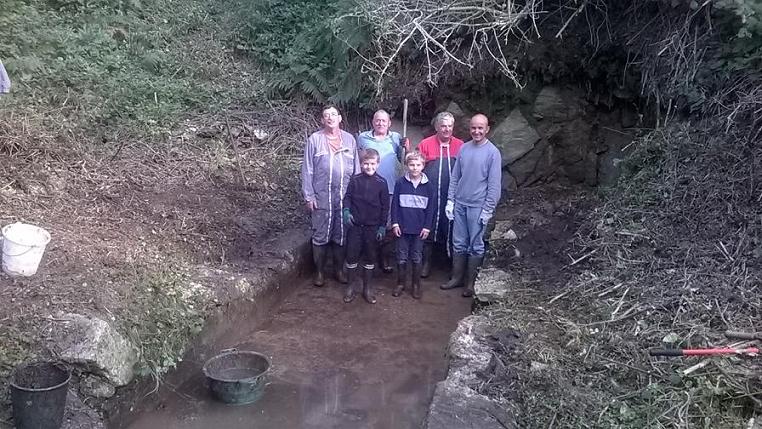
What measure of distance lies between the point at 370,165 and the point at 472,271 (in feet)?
5.13

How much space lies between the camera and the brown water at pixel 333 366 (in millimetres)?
5199

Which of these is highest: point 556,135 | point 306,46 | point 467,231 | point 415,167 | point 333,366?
point 306,46

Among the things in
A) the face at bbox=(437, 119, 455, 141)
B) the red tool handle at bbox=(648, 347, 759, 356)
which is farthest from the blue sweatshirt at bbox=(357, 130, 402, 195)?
the red tool handle at bbox=(648, 347, 759, 356)

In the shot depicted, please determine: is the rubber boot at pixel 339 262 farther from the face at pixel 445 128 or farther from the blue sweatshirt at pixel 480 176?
the face at pixel 445 128

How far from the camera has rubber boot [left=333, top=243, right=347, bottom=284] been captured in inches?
301

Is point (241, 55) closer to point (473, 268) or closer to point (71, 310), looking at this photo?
point (473, 268)

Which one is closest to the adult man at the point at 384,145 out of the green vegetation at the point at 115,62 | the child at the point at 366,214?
the child at the point at 366,214

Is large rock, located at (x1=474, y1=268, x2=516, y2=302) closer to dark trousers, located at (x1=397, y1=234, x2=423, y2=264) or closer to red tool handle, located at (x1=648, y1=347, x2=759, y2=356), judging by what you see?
dark trousers, located at (x1=397, y1=234, x2=423, y2=264)

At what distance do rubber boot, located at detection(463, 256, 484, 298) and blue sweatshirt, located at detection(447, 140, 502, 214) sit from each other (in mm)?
534

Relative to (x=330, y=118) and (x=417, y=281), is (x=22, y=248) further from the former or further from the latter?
(x=417, y=281)

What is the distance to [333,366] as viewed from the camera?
5984 millimetres

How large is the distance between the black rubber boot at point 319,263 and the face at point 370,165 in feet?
3.39

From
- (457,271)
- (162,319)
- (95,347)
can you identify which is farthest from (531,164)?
(95,347)

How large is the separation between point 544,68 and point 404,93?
173cm
